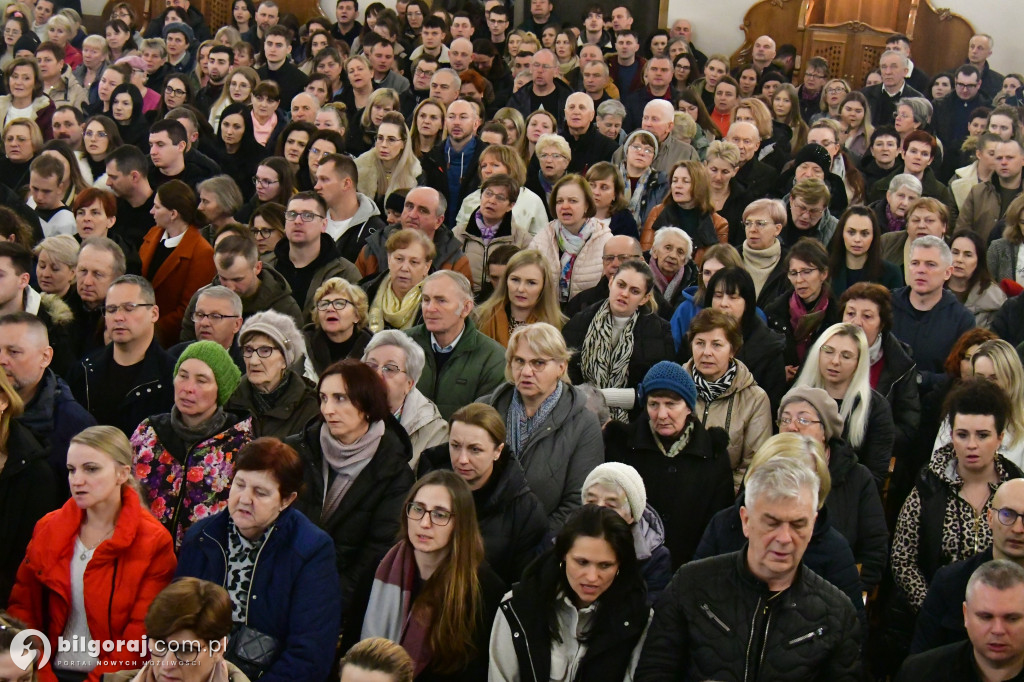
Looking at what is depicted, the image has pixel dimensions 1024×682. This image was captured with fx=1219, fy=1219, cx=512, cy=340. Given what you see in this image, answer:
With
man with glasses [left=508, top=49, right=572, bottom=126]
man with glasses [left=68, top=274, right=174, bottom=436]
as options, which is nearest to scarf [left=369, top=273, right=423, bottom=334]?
man with glasses [left=68, top=274, right=174, bottom=436]

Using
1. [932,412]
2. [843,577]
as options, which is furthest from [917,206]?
[843,577]

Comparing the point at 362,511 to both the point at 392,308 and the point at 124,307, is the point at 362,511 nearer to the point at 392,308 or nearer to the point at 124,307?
the point at 124,307

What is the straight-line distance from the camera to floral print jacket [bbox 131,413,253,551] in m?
3.82

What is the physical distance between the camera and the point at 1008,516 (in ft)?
11.4

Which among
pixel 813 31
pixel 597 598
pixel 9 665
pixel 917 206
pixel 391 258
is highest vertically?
pixel 813 31

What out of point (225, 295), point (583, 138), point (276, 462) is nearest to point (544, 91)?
point (583, 138)

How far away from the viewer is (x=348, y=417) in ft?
12.6

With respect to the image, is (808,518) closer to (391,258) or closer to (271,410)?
(271,410)

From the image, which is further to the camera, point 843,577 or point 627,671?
point 843,577

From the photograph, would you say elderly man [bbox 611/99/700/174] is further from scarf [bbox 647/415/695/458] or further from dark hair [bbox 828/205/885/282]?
scarf [bbox 647/415/695/458]

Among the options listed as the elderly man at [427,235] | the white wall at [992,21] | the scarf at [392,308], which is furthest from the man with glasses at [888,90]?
the scarf at [392,308]

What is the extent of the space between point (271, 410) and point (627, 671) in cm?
164

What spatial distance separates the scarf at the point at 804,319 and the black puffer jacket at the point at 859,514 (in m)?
1.32

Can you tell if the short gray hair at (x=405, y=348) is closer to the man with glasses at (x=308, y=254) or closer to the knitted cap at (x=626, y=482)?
the knitted cap at (x=626, y=482)
